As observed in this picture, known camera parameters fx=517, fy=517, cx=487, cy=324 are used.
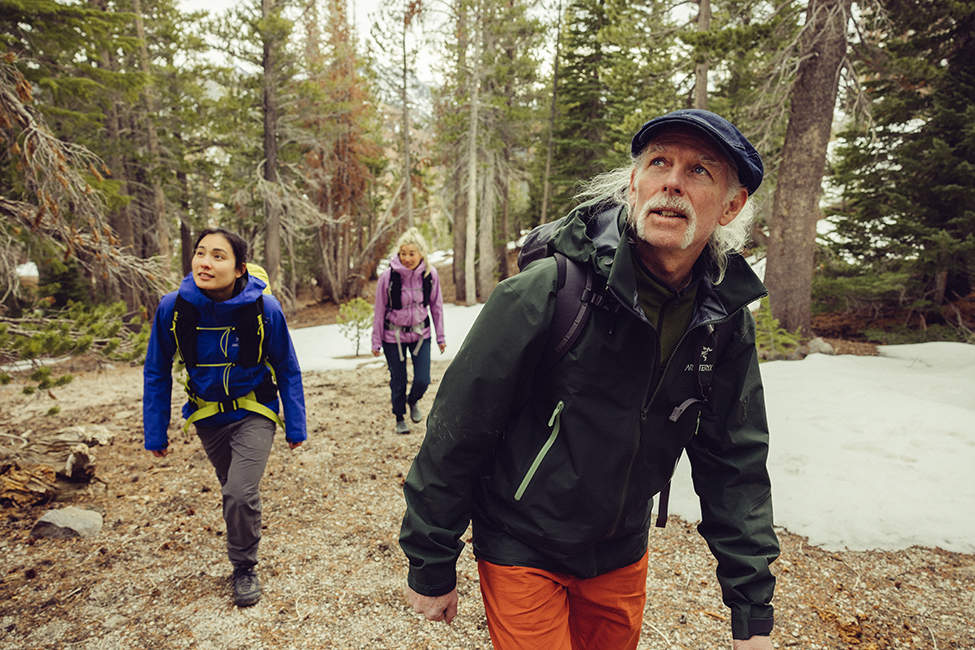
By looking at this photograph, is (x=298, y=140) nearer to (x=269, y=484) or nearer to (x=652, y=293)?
(x=269, y=484)

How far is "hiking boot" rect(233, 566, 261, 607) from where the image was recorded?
3.57m

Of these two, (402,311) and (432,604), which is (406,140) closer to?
(402,311)

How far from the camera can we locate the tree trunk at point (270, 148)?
1608 cm

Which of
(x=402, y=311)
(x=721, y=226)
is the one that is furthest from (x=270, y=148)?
(x=721, y=226)

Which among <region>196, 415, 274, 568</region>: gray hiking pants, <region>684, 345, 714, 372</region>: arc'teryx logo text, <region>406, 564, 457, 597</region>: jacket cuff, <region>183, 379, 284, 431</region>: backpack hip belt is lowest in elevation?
<region>196, 415, 274, 568</region>: gray hiking pants

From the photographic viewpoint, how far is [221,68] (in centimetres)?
1583

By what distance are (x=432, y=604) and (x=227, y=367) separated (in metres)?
2.41

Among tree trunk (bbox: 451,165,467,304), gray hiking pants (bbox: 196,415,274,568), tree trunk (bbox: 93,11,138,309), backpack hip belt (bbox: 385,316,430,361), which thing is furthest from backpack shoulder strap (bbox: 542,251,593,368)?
tree trunk (bbox: 451,165,467,304)

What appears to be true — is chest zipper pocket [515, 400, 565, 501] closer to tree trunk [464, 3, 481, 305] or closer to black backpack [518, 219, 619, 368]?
black backpack [518, 219, 619, 368]

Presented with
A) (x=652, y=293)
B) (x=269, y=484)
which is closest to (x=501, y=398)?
(x=652, y=293)

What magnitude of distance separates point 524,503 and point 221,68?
1844 cm

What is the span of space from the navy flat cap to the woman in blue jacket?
271 centimetres

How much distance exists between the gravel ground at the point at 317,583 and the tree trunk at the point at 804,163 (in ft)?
20.8

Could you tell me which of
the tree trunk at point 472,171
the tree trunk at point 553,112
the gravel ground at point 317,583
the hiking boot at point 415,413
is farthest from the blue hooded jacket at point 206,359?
the tree trunk at point 553,112
